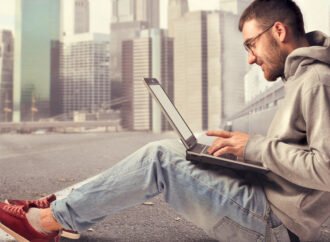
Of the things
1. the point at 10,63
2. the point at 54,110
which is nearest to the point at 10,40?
the point at 10,63

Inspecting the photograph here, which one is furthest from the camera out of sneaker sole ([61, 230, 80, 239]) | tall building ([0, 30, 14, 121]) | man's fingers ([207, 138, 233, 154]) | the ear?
tall building ([0, 30, 14, 121])

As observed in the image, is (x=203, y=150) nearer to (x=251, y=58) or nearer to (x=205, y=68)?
(x=251, y=58)

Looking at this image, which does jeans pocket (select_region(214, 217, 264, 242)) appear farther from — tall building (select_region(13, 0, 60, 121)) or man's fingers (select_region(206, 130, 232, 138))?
tall building (select_region(13, 0, 60, 121))

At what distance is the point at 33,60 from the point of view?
6540 inches

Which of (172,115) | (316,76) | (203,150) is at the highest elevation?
(316,76)

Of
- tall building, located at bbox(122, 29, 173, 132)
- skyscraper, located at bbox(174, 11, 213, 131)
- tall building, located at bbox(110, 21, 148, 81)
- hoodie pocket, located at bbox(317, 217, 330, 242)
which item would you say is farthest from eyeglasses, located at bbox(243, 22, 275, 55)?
tall building, located at bbox(110, 21, 148, 81)

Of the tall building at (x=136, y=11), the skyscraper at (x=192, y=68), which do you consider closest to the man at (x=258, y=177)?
the skyscraper at (x=192, y=68)

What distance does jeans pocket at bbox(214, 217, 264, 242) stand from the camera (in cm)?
197

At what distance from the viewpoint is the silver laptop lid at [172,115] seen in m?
2.11

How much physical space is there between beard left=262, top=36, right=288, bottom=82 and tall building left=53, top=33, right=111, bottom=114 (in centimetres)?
15684

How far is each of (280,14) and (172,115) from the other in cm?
70

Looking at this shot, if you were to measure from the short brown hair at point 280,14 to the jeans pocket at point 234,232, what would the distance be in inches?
35.6

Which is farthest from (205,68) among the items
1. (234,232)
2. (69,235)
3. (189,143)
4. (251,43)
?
(234,232)

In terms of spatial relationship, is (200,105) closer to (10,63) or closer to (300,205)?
(10,63)
